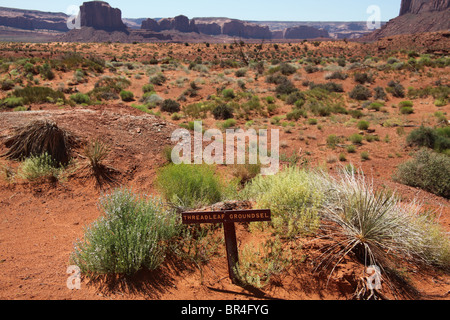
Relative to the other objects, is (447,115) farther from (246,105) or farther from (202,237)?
(202,237)

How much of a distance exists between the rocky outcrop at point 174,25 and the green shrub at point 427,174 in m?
151

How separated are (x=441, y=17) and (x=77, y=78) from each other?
98.7 metres

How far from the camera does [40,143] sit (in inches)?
254

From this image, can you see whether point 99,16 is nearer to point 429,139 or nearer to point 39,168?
point 39,168

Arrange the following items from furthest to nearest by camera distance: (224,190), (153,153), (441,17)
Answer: (441,17) < (153,153) < (224,190)

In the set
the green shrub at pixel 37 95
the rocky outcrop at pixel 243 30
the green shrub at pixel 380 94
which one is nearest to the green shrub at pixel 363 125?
the green shrub at pixel 380 94

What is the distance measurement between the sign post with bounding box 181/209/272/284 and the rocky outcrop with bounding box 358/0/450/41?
318ft

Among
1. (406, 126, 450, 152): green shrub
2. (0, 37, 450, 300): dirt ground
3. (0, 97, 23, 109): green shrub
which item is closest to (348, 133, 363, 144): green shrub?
(0, 37, 450, 300): dirt ground

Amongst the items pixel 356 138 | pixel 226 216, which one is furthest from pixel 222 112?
pixel 226 216

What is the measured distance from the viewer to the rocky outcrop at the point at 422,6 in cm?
8506

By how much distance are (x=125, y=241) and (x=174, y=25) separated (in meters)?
160

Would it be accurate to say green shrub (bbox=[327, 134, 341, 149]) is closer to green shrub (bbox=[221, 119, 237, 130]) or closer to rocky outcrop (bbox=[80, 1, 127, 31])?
green shrub (bbox=[221, 119, 237, 130])

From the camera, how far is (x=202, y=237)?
4055 millimetres
